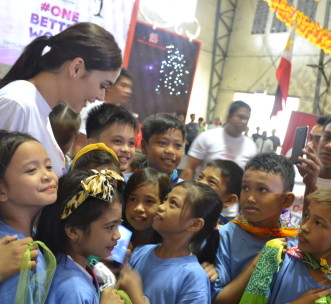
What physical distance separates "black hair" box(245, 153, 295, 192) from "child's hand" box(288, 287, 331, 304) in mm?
526

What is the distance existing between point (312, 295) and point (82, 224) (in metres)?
0.79

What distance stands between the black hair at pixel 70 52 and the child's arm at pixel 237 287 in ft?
3.06

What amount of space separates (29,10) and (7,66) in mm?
574

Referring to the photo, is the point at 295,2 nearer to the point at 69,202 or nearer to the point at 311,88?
the point at 311,88

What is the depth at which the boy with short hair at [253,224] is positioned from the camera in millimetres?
1514

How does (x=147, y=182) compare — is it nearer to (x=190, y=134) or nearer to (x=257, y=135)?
(x=190, y=134)

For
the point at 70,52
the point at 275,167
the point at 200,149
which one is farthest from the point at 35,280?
the point at 200,149

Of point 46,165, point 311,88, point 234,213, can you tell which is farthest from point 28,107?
Answer: point 311,88

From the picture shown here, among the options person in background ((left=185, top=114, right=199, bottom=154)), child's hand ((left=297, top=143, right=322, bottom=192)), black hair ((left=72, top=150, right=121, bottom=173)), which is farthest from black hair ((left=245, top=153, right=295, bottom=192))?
person in background ((left=185, top=114, right=199, bottom=154))

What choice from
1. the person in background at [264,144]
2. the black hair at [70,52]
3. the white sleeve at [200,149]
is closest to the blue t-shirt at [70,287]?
the black hair at [70,52]

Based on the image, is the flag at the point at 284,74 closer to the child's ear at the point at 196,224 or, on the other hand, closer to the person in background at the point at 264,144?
the person in background at the point at 264,144

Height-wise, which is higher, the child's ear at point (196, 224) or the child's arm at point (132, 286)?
the child's ear at point (196, 224)

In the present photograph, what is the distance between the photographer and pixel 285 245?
56.5 inches

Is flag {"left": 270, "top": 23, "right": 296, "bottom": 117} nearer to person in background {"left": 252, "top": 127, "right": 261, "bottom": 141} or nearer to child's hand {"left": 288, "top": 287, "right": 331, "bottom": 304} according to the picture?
person in background {"left": 252, "top": 127, "right": 261, "bottom": 141}
